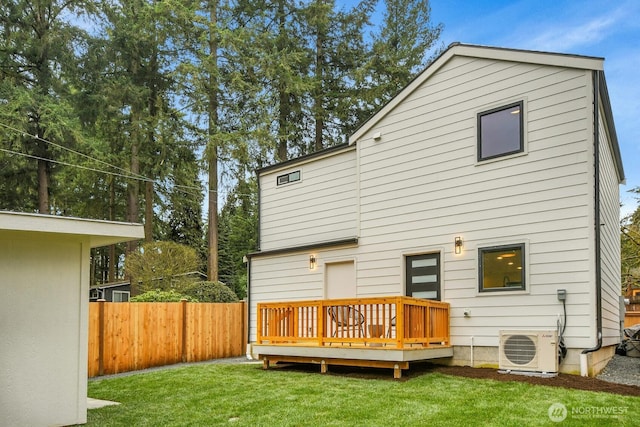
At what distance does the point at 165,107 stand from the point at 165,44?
2.39 m

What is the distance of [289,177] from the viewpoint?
12.3 m

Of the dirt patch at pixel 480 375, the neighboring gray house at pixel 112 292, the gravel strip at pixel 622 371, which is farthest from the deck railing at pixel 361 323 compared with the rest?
the neighboring gray house at pixel 112 292

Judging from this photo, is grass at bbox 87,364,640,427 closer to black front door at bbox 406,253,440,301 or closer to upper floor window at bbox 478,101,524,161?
black front door at bbox 406,253,440,301

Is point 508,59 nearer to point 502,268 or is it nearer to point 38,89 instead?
point 502,268

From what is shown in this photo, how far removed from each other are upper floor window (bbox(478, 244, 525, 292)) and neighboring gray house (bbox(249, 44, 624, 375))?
0.02 meters

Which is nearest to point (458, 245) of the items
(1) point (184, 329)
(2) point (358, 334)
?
(2) point (358, 334)

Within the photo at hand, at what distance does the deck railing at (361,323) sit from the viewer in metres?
7.76

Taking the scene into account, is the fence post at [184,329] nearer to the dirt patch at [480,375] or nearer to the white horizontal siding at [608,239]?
the dirt patch at [480,375]

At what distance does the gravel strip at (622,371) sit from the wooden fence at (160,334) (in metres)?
7.89

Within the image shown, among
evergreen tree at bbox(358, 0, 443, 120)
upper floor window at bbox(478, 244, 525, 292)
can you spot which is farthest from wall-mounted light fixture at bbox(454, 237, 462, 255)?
evergreen tree at bbox(358, 0, 443, 120)

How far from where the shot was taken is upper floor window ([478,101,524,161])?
28.1 feet

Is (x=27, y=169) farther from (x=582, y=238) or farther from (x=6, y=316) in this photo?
(x=582, y=238)

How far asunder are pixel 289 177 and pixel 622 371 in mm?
→ 7568

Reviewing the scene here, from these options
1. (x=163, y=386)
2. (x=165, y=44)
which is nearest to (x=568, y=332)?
(x=163, y=386)
